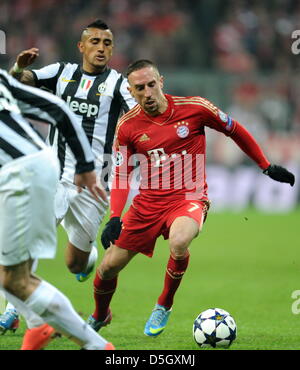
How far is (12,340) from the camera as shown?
601 cm

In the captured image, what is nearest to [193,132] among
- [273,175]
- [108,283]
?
[273,175]

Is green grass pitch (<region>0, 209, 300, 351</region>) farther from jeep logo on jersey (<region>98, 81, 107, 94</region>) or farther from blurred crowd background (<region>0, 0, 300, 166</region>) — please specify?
blurred crowd background (<region>0, 0, 300, 166</region>)

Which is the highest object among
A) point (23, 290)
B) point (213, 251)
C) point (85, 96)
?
point (213, 251)

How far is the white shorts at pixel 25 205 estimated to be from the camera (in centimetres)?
457

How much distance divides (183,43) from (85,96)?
13.1 m

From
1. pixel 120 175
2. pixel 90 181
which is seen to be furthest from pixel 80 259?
pixel 90 181

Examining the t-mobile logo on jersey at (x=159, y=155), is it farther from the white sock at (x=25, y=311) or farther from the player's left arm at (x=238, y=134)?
the white sock at (x=25, y=311)

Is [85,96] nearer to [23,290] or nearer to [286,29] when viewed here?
[23,290]

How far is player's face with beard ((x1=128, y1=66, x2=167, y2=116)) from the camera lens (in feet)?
20.3

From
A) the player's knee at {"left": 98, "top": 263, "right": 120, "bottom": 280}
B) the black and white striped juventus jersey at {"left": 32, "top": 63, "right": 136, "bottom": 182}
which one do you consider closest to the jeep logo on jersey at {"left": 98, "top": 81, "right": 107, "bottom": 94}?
the black and white striped juventus jersey at {"left": 32, "top": 63, "right": 136, "bottom": 182}

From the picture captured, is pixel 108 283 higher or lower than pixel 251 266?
lower

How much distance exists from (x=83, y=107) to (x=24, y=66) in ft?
2.32

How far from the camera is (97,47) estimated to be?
22.3 feet

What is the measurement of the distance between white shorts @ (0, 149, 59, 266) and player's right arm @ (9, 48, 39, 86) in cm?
165
